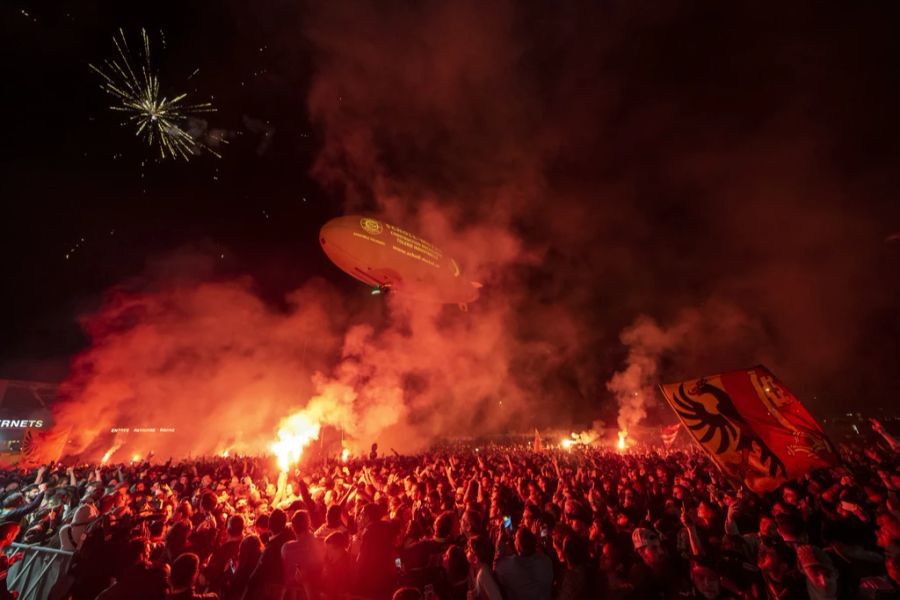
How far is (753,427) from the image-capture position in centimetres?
664

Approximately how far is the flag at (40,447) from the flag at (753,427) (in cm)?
2341

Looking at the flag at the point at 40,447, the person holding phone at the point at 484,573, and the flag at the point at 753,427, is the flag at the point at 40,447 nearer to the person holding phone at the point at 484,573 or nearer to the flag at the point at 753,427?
the person holding phone at the point at 484,573

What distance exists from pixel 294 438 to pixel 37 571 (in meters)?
16.1

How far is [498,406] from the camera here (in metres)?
36.2

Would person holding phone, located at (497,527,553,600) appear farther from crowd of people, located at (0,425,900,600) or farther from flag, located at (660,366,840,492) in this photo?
flag, located at (660,366,840,492)

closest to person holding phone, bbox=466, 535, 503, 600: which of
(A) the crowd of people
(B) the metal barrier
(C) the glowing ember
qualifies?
(A) the crowd of people

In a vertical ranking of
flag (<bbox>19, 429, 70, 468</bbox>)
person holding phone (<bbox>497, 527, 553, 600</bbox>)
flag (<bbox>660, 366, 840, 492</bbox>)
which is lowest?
person holding phone (<bbox>497, 527, 553, 600</bbox>)

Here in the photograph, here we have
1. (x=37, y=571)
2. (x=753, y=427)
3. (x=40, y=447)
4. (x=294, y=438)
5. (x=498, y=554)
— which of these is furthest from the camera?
(x=294, y=438)

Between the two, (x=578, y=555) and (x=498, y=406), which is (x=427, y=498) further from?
(x=498, y=406)

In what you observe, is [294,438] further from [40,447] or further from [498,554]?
[498,554]

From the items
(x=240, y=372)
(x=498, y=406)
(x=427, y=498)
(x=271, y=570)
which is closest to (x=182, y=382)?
(x=240, y=372)

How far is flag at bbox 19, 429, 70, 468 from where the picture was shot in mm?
16125

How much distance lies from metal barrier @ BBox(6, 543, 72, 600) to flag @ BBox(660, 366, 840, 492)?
30.7 feet

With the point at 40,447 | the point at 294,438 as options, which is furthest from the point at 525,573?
the point at 40,447
